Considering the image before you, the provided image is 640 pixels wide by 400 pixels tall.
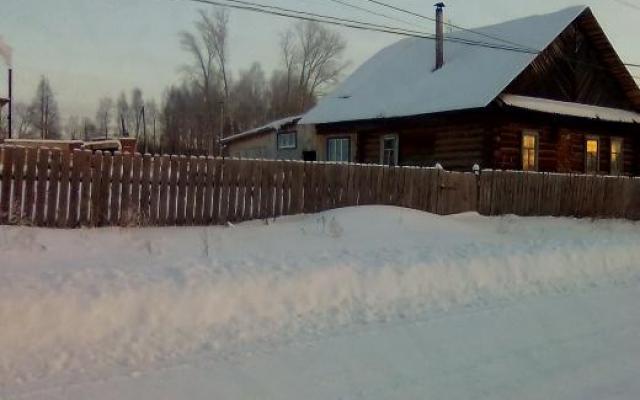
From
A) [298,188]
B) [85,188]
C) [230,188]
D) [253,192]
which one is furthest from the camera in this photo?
[298,188]

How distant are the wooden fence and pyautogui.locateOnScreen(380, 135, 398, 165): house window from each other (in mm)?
9387

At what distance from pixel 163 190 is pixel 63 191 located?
5.50ft

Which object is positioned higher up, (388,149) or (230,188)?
(388,149)

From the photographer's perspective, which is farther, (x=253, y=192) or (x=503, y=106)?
(x=503, y=106)

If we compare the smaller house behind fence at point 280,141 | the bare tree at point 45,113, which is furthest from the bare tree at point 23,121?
the smaller house behind fence at point 280,141

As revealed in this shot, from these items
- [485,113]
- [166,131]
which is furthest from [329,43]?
[485,113]

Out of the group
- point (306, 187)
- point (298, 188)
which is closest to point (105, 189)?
point (298, 188)

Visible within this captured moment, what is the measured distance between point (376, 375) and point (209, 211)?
711cm

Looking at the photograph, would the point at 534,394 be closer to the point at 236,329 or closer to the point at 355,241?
the point at 236,329

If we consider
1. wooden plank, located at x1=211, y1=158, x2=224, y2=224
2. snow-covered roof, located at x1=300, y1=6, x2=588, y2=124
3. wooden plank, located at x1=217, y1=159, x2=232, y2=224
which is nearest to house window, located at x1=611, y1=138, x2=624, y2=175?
snow-covered roof, located at x1=300, y1=6, x2=588, y2=124

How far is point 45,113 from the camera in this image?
111500 mm

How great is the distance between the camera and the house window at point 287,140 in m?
37.6

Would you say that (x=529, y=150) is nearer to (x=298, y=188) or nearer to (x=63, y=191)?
(x=298, y=188)

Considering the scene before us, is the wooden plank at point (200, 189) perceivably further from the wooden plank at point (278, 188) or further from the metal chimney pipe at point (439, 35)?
the metal chimney pipe at point (439, 35)
